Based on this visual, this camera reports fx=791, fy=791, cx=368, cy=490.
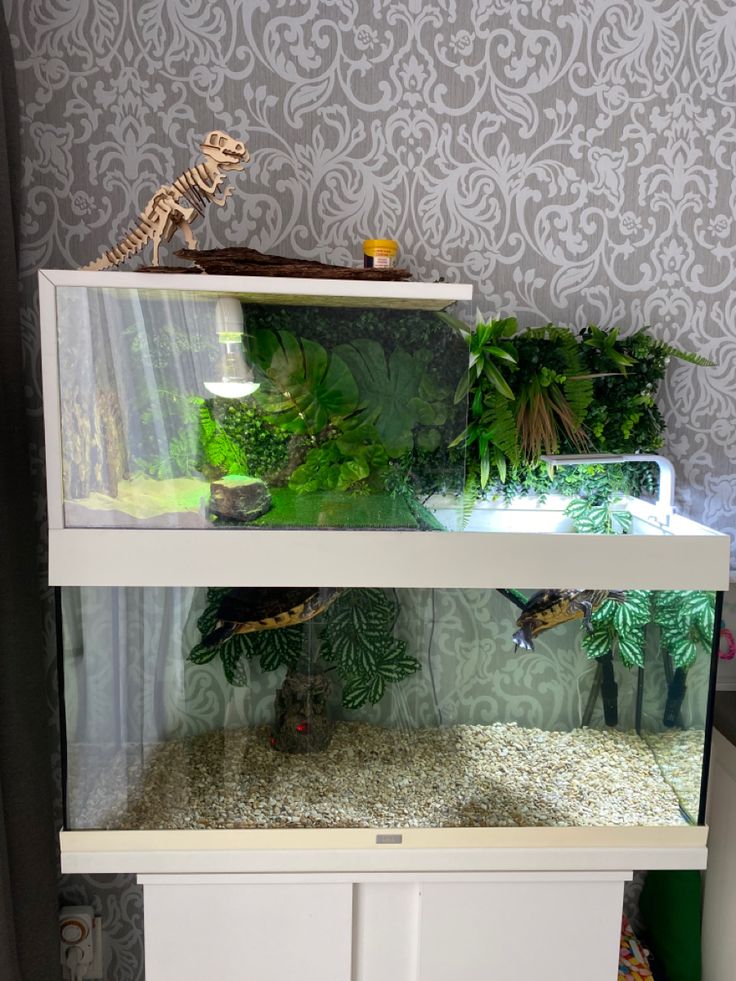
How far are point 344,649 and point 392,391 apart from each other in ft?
1.37

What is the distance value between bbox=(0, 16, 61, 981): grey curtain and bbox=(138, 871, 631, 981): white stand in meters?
0.35

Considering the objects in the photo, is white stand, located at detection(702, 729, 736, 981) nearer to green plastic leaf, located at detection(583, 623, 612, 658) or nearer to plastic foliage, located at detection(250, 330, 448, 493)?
green plastic leaf, located at detection(583, 623, 612, 658)

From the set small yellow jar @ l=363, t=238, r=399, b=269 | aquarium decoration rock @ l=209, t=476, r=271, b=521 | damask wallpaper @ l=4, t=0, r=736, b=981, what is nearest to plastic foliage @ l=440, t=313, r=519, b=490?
damask wallpaper @ l=4, t=0, r=736, b=981

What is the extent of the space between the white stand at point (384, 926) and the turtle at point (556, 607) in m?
0.42

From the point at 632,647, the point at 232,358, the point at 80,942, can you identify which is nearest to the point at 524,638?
the point at 632,647

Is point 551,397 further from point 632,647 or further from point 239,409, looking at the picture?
point 239,409

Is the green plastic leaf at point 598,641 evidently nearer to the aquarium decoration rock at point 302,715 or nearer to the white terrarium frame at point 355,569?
the white terrarium frame at point 355,569

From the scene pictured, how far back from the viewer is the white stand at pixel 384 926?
51.2 inches

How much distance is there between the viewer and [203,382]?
1169 millimetres

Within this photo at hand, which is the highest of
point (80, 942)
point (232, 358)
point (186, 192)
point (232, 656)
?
point (186, 192)

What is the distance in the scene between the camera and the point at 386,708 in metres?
1.28

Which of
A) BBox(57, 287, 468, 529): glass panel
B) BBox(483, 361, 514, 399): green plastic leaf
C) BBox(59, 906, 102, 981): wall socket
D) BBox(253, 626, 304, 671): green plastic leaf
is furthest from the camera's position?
BBox(59, 906, 102, 981): wall socket

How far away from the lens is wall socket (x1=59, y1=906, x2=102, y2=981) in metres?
1.74

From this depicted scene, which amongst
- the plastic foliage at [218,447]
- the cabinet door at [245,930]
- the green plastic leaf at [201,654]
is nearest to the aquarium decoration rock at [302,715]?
the green plastic leaf at [201,654]
